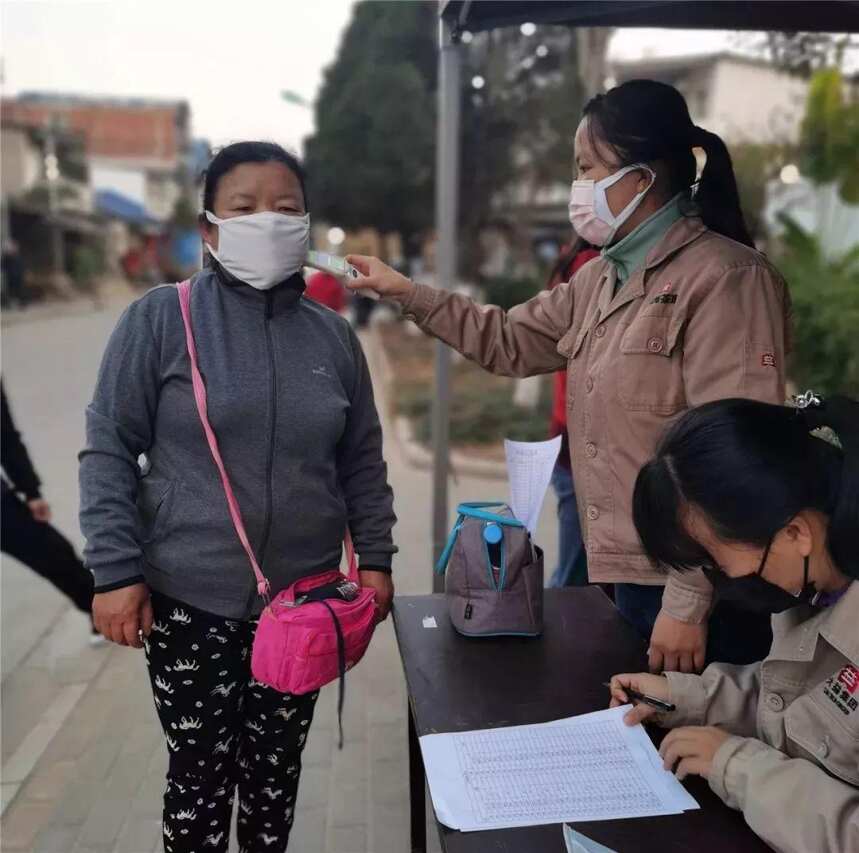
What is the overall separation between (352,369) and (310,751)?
1658mm

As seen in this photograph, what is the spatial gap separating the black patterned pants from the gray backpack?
42 cm

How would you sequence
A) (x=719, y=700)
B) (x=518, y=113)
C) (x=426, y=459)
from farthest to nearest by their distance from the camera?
(x=518, y=113) < (x=426, y=459) < (x=719, y=700)

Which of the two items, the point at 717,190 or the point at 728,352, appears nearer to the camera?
the point at 728,352

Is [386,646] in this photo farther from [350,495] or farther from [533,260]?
[533,260]

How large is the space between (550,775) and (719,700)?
0.32m

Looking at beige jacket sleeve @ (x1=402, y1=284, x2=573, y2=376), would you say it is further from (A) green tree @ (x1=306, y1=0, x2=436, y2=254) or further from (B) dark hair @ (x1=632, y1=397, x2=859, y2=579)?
(A) green tree @ (x1=306, y1=0, x2=436, y2=254)

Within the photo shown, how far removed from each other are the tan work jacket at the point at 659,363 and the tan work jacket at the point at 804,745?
29 cm

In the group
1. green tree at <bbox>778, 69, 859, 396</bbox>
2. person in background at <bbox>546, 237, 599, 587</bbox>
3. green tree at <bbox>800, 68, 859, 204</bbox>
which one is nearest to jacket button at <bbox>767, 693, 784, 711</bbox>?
person in background at <bbox>546, 237, 599, 587</bbox>

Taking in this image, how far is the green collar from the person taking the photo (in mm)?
1703

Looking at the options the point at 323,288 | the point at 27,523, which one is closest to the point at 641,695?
the point at 27,523

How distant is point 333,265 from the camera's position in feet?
6.01

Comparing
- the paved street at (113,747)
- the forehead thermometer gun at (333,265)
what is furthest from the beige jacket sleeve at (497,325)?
the paved street at (113,747)

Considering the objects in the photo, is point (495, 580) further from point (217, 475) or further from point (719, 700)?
point (217, 475)

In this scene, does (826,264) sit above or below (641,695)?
above
